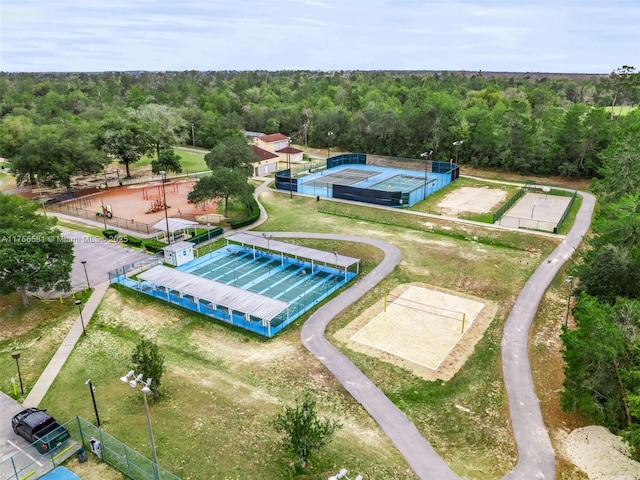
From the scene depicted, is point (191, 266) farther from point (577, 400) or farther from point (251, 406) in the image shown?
point (577, 400)

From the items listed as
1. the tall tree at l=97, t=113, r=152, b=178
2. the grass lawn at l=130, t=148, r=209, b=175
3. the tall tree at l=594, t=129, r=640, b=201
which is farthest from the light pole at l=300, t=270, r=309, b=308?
the grass lawn at l=130, t=148, r=209, b=175

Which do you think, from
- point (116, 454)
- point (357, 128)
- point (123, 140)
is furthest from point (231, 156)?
point (116, 454)

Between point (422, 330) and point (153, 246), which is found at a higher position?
point (153, 246)

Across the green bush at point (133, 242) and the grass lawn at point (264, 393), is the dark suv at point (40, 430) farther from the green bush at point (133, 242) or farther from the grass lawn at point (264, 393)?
the green bush at point (133, 242)

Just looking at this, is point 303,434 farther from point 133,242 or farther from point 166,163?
point 166,163

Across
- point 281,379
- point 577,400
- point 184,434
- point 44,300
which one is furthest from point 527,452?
point 44,300

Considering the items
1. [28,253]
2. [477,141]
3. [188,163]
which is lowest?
[188,163]

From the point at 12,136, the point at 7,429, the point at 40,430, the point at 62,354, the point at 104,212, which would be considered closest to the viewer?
the point at 40,430
